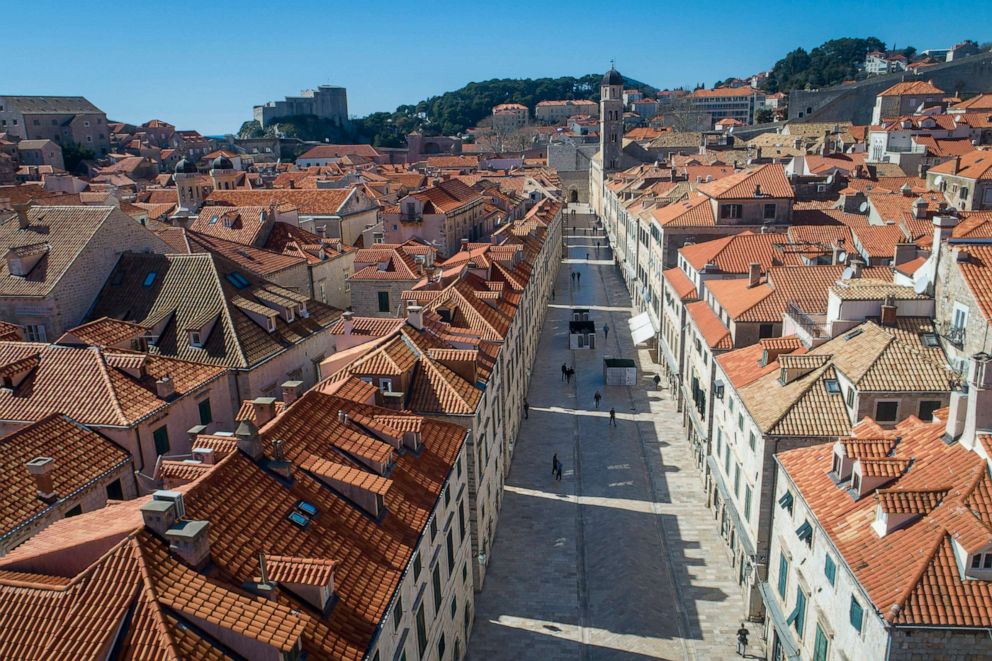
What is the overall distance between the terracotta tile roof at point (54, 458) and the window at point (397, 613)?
360 inches

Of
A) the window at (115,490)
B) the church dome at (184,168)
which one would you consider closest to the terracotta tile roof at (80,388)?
the window at (115,490)

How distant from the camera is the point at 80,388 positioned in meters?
23.8

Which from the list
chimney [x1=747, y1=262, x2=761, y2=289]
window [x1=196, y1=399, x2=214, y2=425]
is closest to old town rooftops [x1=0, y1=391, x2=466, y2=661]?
window [x1=196, y1=399, x2=214, y2=425]

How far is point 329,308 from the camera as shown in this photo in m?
36.3

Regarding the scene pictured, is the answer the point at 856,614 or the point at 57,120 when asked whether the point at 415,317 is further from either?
the point at 57,120

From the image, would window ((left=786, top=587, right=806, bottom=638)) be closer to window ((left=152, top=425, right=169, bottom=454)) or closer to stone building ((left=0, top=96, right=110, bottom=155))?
window ((left=152, top=425, right=169, bottom=454))

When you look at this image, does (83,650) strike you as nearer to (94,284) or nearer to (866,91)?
(94,284)

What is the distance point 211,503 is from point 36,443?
811cm

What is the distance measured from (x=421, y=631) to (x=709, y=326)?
22492 mm

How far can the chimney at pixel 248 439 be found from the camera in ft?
57.7

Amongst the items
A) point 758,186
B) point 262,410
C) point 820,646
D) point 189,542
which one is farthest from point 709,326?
point 189,542

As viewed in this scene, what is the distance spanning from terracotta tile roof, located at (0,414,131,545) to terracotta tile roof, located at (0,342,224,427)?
90 centimetres

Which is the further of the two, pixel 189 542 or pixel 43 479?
pixel 43 479

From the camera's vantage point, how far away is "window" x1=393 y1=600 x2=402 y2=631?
1719cm
